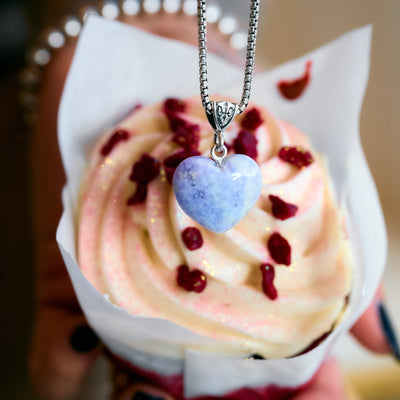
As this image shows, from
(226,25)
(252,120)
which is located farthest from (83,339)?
(226,25)

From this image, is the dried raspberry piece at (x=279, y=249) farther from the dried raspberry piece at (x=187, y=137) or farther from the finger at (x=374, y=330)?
the finger at (x=374, y=330)

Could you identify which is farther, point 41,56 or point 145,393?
point 41,56

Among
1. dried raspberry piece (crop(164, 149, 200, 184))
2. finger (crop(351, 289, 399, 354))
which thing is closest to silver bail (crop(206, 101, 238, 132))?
dried raspberry piece (crop(164, 149, 200, 184))

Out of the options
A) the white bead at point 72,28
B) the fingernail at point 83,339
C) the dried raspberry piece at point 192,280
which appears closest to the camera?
the dried raspberry piece at point 192,280

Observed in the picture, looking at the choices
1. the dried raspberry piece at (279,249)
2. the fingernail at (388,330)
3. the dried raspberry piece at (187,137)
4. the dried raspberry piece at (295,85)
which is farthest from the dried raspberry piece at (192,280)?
the fingernail at (388,330)

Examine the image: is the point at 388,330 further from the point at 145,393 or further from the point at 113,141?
the point at 113,141

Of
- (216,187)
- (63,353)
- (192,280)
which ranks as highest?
(216,187)

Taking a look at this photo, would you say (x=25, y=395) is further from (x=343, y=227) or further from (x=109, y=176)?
(x=343, y=227)

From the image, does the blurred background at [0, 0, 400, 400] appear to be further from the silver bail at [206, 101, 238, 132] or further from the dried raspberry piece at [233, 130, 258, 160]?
the silver bail at [206, 101, 238, 132]
